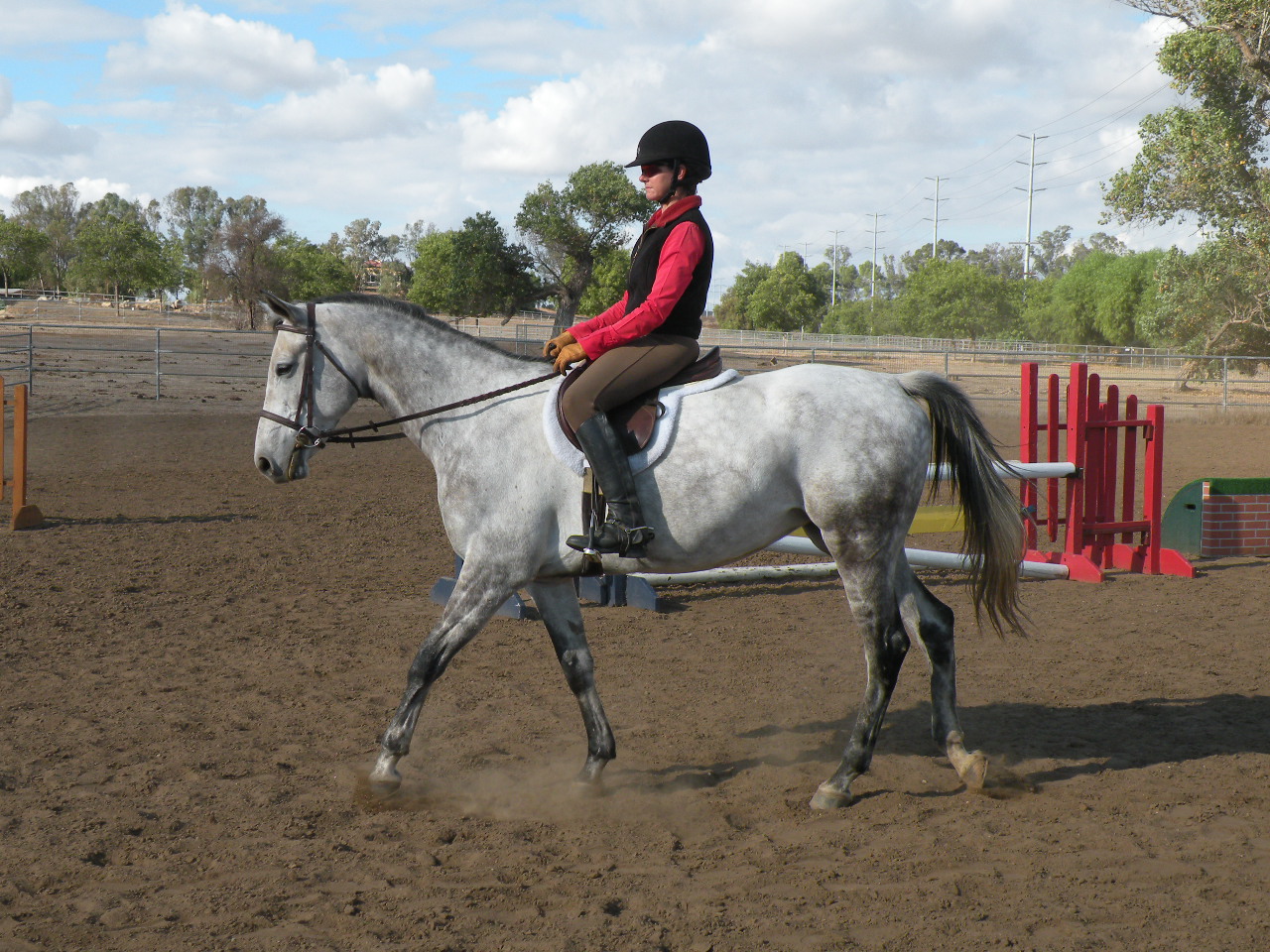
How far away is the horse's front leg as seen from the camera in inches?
157

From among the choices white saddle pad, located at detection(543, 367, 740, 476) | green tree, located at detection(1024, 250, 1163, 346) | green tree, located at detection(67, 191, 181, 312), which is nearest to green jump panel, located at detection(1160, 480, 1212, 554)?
white saddle pad, located at detection(543, 367, 740, 476)

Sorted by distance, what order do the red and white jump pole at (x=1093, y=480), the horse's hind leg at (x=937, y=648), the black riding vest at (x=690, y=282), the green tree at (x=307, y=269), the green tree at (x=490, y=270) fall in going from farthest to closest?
the green tree at (x=307, y=269) → the green tree at (x=490, y=270) → the red and white jump pole at (x=1093, y=480) → the horse's hind leg at (x=937, y=648) → the black riding vest at (x=690, y=282)

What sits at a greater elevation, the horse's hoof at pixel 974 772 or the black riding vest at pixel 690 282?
the black riding vest at pixel 690 282

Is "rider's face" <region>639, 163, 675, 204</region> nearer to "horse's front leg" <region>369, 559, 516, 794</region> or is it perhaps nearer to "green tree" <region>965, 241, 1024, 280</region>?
"horse's front leg" <region>369, 559, 516, 794</region>

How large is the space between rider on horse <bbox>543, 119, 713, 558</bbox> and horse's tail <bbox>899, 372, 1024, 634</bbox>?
1192 mm

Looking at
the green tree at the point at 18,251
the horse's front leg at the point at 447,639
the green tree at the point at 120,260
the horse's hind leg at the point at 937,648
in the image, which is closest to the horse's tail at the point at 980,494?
the horse's hind leg at the point at 937,648

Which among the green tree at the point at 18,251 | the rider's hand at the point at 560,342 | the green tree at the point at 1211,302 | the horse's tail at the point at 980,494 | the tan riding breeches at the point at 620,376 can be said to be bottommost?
the horse's tail at the point at 980,494

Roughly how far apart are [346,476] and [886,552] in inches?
429

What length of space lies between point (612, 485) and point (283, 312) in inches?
60.8

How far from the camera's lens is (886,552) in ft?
13.4

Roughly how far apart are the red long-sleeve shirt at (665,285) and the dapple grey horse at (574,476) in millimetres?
406

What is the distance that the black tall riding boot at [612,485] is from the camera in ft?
12.7

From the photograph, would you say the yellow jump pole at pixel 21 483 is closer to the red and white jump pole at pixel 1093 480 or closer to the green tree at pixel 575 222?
the red and white jump pole at pixel 1093 480

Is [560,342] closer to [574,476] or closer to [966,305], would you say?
[574,476]
